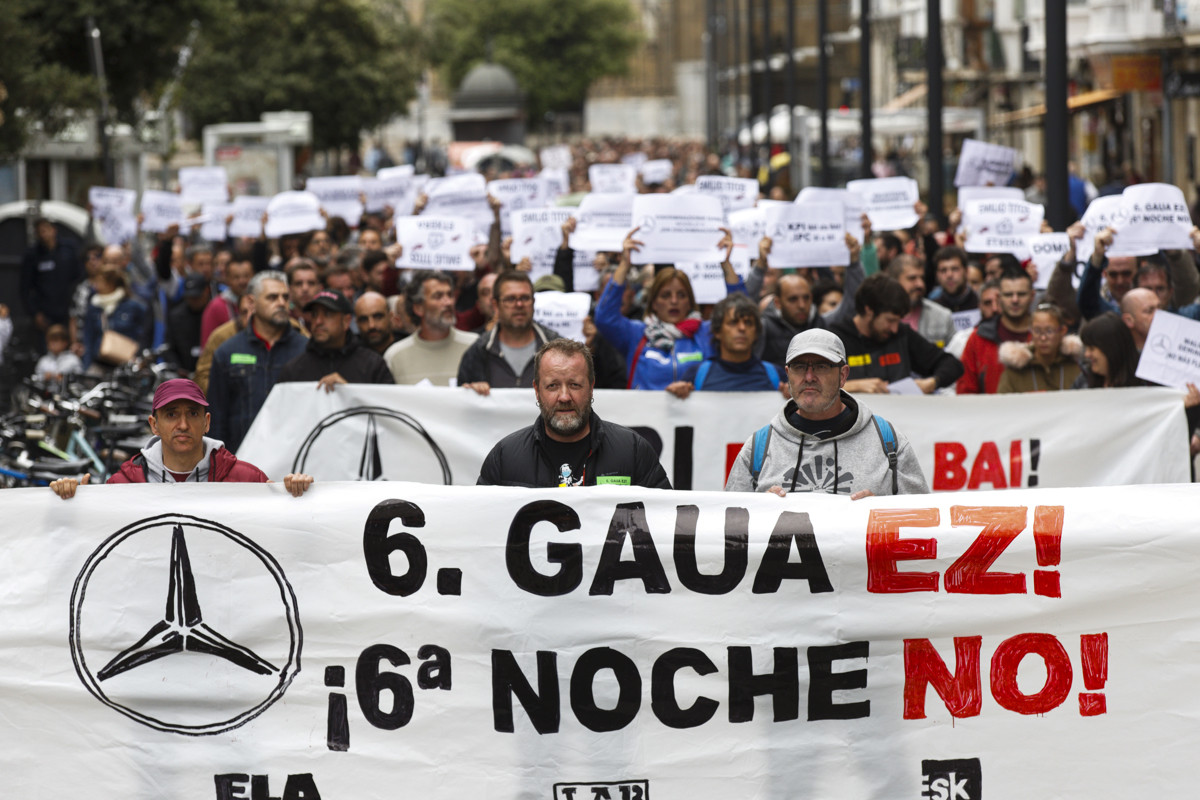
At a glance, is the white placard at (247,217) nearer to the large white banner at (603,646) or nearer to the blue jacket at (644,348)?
the blue jacket at (644,348)

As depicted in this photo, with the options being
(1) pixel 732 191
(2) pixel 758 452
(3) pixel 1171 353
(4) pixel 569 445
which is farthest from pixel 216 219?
(2) pixel 758 452

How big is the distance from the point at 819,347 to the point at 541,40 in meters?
95.7

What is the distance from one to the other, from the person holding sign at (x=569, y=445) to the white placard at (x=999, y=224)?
638 cm

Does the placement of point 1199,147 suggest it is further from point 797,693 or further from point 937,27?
point 797,693

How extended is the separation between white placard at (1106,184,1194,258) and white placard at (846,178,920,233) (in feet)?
14.4

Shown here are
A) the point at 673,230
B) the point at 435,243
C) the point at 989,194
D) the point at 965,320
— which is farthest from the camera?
the point at 989,194

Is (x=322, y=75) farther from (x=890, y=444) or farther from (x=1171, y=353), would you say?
(x=890, y=444)

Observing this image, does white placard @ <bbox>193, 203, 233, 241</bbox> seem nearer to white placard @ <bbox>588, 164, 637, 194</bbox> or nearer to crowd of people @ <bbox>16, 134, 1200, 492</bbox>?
white placard @ <bbox>588, 164, 637, 194</bbox>

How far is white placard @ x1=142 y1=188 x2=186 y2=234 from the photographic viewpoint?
16.3m

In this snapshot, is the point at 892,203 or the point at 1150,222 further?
the point at 892,203

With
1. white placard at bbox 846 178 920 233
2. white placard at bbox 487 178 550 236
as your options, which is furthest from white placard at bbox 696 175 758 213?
white placard at bbox 487 178 550 236

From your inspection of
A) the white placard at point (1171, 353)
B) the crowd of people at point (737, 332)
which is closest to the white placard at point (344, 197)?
the crowd of people at point (737, 332)

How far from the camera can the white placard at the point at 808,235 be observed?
11250 mm

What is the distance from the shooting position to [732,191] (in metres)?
14.7
